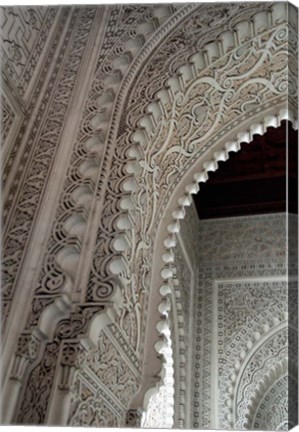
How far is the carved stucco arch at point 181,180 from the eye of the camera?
213cm

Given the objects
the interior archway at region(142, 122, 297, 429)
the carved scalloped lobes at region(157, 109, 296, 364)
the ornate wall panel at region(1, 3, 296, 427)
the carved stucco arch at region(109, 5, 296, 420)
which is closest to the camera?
the ornate wall panel at region(1, 3, 296, 427)

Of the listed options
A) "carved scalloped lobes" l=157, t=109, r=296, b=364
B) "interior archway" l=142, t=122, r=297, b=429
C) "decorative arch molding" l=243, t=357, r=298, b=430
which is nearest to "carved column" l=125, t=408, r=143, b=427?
"carved scalloped lobes" l=157, t=109, r=296, b=364

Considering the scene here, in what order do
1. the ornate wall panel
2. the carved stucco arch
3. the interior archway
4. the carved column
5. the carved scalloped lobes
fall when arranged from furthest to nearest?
the interior archway
the carved scalloped lobes
the carved stucco arch
the carved column
the ornate wall panel

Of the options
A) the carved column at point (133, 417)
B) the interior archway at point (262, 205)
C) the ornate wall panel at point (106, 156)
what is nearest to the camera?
the ornate wall panel at point (106, 156)

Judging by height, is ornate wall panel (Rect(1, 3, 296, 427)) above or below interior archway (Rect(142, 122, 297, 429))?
below

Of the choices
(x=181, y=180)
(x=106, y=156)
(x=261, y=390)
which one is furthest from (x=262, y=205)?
(x=106, y=156)

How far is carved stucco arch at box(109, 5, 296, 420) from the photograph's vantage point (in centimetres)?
213

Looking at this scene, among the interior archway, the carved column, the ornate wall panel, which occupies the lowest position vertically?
the carved column

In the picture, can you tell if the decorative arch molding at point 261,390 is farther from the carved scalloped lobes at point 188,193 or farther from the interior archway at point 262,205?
the carved scalloped lobes at point 188,193

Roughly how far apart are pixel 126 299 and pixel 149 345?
0.72 ft

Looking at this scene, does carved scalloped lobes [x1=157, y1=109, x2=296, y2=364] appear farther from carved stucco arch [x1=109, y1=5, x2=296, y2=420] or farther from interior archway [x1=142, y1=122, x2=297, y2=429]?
interior archway [x1=142, y1=122, x2=297, y2=429]

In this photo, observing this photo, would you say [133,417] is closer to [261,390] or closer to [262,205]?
[261,390]

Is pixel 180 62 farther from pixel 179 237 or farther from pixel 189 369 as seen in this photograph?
pixel 189 369

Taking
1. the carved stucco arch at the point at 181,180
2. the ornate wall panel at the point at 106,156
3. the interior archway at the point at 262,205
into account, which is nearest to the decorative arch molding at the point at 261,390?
the interior archway at the point at 262,205
